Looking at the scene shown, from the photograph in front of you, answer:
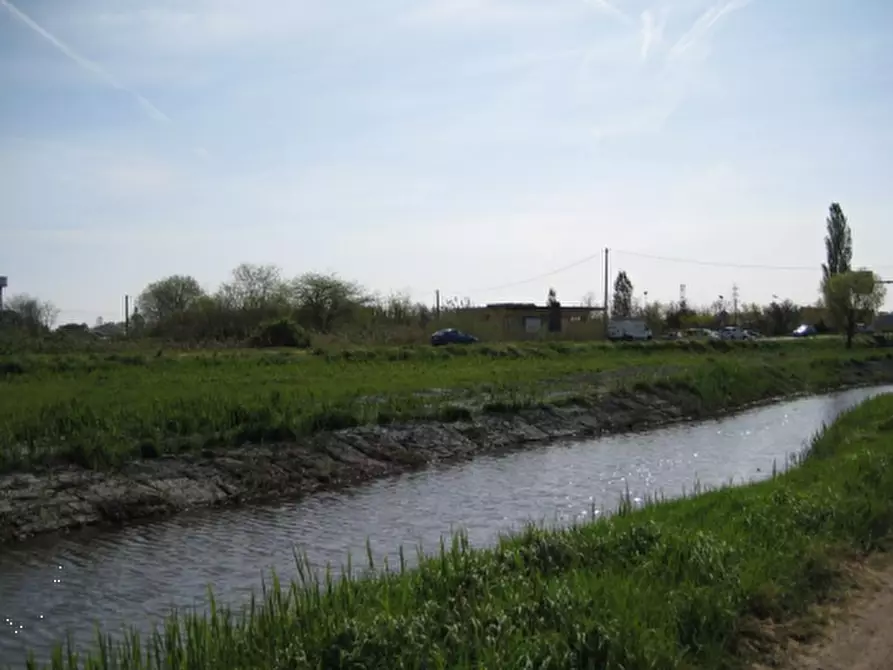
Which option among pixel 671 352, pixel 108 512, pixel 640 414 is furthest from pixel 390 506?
pixel 671 352

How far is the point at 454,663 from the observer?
6.64m

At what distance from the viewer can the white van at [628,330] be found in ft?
260

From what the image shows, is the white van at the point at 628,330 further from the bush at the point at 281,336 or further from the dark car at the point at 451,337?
the bush at the point at 281,336

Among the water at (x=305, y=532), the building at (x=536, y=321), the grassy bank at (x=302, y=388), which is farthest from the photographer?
the building at (x=536, y=321)

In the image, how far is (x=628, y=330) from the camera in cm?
8075

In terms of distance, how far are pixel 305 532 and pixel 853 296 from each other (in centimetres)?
6257

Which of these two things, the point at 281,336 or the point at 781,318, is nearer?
the point at 281,336

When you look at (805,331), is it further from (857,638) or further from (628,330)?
(857,638)

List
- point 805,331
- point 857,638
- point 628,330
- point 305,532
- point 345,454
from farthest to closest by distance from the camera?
point 805,331 → point 628,330 → point 345,454 → point 305,532 → point 857,638

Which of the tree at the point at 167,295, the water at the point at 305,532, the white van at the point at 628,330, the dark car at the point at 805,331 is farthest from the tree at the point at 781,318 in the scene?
the water at the point at 305,532

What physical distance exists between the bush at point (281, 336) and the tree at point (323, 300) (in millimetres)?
19870

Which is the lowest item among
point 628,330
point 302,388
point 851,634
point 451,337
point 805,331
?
point 851,634

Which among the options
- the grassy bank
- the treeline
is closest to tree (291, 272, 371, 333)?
the treeline

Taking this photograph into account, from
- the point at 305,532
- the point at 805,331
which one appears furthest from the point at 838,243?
the point at 305,532
